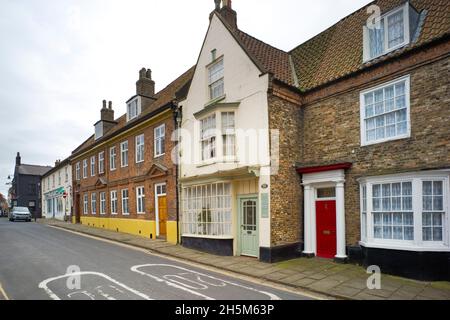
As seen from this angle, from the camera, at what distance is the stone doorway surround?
34.7ft

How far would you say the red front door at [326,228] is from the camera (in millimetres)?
11125

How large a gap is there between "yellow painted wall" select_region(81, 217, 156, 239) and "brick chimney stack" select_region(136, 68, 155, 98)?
9006 millimetres

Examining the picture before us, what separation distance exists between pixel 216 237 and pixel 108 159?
14674mm

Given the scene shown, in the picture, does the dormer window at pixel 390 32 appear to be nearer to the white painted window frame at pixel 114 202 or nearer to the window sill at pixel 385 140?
the window sill at pixel 385 140

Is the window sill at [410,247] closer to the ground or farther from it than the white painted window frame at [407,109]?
closer to the ground

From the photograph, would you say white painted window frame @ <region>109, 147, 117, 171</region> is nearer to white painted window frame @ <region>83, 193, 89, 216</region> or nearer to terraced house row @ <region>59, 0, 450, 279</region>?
white painted window frame @ <region>83, 193, 89, 216</region>

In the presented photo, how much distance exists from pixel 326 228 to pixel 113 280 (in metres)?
7.59

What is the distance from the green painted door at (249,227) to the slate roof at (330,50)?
5.18 metres

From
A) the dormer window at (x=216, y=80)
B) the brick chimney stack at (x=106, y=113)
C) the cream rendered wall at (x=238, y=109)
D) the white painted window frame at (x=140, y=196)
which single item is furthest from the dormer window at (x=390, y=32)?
the brick chimney stack at (x=106, y=113)

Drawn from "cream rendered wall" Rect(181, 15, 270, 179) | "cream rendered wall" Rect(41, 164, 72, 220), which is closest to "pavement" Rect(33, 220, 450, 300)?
"cream rendered wall" Rect(181, 15, 270, 179)

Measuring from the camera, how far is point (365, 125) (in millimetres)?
10367
